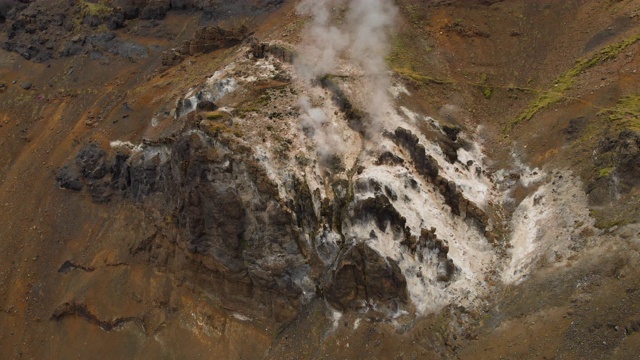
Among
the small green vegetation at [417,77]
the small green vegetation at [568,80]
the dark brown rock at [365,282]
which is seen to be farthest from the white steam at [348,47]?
the small green vegetation at [568,80]

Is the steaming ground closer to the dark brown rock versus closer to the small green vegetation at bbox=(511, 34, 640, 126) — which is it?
the dark brown rock

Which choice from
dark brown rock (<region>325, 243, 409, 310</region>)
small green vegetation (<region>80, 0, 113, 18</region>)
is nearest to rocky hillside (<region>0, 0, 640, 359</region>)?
dark brown rock (<region>325, 243, 409, 310</region>)

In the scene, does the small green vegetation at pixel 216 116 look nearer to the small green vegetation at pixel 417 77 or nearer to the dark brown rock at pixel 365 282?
the dark brown rock at pixel 365 282

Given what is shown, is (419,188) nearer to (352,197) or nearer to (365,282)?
(352,197)

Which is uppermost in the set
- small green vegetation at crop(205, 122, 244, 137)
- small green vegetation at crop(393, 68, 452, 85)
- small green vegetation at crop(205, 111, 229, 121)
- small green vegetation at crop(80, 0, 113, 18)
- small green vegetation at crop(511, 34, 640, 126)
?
small green vegetation at crop(511, 34, 640, 126)

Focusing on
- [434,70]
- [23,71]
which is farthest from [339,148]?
[23,71]

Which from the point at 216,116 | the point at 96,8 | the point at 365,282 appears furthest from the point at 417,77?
the point at 96,8

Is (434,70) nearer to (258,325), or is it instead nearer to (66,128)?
(258,325)
